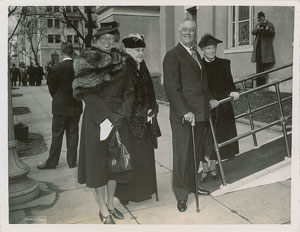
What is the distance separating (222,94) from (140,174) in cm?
121

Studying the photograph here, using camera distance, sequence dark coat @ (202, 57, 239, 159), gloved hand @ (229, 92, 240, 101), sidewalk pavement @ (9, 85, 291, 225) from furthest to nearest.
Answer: dark coat @ (202, 57, 239, 159), gloved hand @ (229, 92, 240, 101), sidewalk pavement @ (9, 85, 291, 225)

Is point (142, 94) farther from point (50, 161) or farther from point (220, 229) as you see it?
point (50, 161)

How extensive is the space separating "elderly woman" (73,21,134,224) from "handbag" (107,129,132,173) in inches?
1.4

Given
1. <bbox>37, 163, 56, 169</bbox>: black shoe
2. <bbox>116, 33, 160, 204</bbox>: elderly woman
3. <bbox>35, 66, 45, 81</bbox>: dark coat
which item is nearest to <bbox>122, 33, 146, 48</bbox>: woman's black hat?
<bbox>116, 33, 160, 204</bbox>: elderly woman

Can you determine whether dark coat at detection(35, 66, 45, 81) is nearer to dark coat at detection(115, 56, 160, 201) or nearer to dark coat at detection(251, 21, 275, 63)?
dark coat at detection(251, 21, 275, 63)

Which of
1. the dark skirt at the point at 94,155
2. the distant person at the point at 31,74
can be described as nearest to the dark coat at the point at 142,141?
the dark skirt at the point at 94,155

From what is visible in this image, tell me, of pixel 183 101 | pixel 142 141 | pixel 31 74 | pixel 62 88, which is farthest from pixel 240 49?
pixel 31 74

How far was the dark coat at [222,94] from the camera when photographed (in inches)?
131

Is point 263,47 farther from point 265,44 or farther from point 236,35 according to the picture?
point 236,35

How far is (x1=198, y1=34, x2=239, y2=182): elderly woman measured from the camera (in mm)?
3236

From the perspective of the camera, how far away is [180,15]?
9.41 metres

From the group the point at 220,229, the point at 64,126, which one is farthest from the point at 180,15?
the point at 220,229

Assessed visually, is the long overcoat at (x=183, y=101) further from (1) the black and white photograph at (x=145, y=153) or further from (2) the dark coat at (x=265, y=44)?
(2) the dark coat at (x=265, y=44)

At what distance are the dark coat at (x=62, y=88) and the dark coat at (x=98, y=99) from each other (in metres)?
1.39
